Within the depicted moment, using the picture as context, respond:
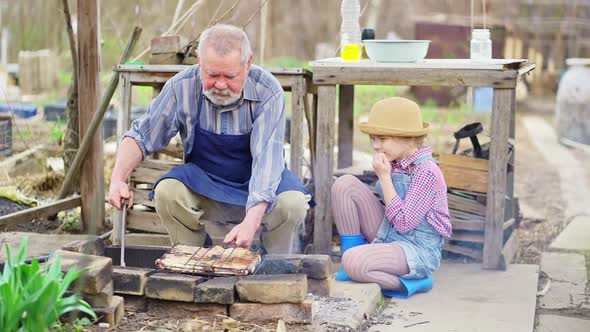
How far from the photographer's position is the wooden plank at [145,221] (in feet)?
18.0

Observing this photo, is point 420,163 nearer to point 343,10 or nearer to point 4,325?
point 343,10

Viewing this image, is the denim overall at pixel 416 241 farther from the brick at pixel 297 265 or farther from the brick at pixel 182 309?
the brick at pixel 182 309

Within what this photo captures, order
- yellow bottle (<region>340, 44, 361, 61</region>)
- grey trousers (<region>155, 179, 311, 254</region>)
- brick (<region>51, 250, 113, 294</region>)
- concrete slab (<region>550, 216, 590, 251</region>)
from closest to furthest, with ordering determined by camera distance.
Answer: brick (<region>51, 250, 113, 294</region>) → grey trousers (<region>155, 179, 311, 254</region>) → yellow bottle (<region>340, 44, 361, 61</region>) → concrete slab (<region>550, 216, 590, 251</region>)

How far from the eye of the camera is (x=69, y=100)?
6156mm

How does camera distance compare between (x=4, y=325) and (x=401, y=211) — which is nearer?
(x=4, y=325)

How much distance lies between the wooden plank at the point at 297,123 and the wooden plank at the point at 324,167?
104mm

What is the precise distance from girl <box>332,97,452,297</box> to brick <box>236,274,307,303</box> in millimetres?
847

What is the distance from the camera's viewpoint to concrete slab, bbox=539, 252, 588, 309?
4766mm

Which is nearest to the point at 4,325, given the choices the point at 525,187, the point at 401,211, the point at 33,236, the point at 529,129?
the point at 401,211

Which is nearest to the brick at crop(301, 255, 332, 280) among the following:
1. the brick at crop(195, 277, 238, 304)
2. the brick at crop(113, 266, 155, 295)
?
the brick at crop(195, 277, 238, 304)

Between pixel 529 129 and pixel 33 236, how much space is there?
8.66 metres

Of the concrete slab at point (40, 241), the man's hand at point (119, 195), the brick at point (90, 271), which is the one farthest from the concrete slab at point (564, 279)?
the concrete slab at point (40, 241)

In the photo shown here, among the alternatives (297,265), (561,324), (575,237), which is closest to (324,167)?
(297,265)

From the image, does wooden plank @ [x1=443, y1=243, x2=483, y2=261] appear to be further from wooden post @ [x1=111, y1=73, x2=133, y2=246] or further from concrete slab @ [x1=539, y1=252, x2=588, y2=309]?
wooden post @ [x1=111, y1=73, x2=133, y2=246]
